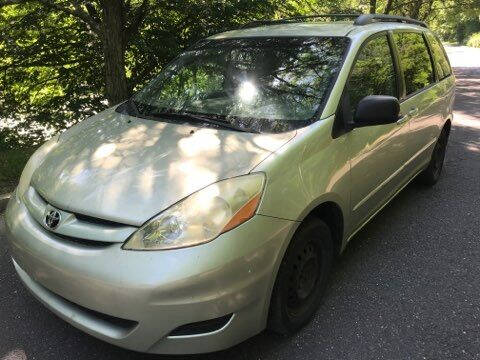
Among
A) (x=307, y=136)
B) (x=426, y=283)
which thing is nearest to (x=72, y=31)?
(x=307, y=136)

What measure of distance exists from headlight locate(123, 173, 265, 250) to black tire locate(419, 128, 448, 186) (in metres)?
3.29

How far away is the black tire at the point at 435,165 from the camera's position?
16.2 ft

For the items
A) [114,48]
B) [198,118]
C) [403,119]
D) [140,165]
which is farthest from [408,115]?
[114,48]

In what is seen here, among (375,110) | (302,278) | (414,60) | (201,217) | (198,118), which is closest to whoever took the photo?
(201,217)

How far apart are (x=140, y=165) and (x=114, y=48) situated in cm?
346

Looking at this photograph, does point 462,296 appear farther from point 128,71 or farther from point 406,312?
point 128,71

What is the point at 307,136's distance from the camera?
2580 mm

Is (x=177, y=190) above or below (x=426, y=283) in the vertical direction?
above

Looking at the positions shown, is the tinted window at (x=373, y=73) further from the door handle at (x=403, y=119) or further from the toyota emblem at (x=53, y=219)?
the toyota emblem at (x=53, y=219)

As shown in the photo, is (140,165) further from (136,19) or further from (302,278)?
(136,19)

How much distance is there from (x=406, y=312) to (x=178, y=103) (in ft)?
6.62

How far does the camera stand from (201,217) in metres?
2.12

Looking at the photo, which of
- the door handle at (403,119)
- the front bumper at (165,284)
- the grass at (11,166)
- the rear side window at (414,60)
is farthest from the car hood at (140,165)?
the grass at (11,166)

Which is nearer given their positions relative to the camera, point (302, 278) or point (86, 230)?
point (86, 230)
